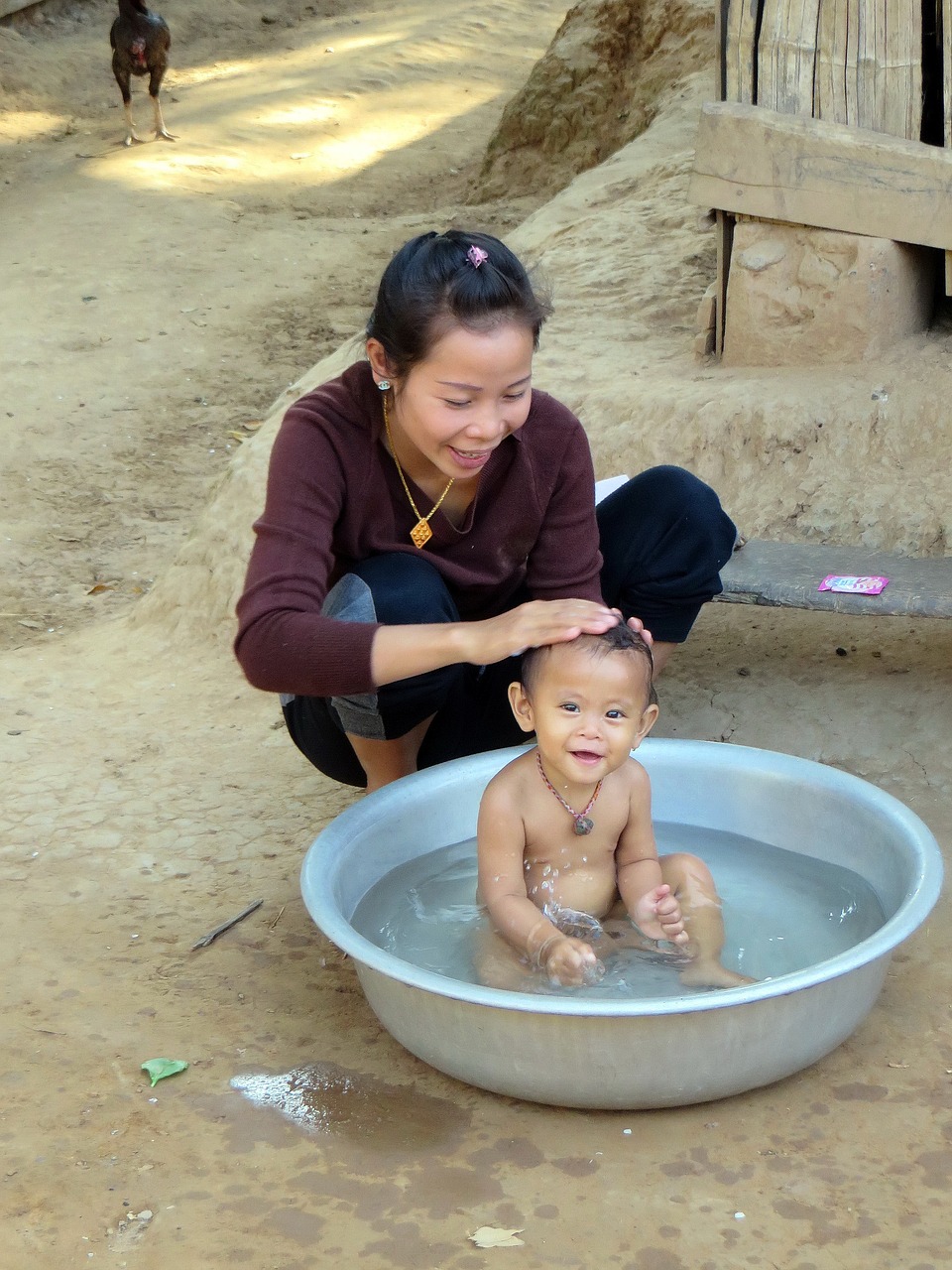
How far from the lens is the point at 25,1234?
1759 mm

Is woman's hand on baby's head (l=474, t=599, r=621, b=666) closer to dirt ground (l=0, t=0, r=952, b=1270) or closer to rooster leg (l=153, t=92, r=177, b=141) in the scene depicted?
dirt ground (l=0, t=0, r=952, b=1270)

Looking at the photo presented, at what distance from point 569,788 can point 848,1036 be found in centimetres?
57

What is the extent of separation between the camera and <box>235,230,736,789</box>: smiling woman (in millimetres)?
2074

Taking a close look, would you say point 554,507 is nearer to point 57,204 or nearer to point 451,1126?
point 451,1126

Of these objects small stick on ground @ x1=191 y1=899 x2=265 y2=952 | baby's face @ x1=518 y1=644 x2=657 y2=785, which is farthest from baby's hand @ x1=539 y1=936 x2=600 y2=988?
small stick on ground @ x1=191 y1=899 x2=265 y2=952

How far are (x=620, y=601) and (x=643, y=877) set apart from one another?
2.28ft

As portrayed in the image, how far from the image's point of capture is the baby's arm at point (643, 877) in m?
2.16

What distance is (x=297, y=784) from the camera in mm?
3199

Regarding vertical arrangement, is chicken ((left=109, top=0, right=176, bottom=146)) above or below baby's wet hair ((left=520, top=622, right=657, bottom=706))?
above

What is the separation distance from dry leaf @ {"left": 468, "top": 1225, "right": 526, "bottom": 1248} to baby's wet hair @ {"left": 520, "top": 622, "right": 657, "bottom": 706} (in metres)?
0.81

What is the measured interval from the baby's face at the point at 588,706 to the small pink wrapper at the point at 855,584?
83cm

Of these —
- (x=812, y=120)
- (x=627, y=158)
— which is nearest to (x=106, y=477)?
(x=627, y=158)

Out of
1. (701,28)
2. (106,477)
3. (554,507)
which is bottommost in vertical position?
(106,477)

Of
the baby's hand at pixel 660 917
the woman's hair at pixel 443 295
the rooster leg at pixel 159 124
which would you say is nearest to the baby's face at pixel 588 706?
the baby's hand at pixel 660 917
